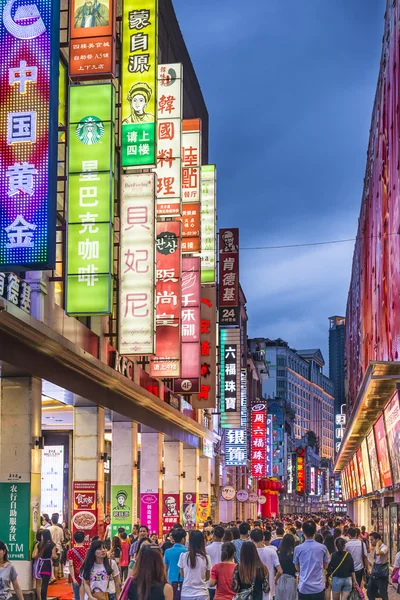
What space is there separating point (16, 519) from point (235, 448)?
163ft

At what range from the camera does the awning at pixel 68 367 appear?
1838cm

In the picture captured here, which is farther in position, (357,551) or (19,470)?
(19,470)

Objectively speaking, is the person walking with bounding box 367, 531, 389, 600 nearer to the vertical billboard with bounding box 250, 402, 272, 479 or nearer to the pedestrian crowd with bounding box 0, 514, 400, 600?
the pedestrian crowd with bounding box 0, 514, 400, 600

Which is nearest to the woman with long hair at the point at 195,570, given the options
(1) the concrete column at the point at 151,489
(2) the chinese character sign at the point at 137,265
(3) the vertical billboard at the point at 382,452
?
(2) the chinese character sign at the point at 137,265

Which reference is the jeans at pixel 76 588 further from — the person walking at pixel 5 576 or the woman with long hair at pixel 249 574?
the woman with long hair at pixel 249 574

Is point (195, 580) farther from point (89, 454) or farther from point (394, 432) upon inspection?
point (394, 432)

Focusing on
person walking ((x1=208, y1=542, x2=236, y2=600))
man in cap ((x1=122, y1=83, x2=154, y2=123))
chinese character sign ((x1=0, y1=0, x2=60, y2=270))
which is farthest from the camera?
man in cap ((x1=122, y1=83, x2=154, y2=123))

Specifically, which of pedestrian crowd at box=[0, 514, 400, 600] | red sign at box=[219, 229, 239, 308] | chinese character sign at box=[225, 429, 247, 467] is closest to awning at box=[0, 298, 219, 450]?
pedestrian crowd at box=[0, 514, 400, 600]

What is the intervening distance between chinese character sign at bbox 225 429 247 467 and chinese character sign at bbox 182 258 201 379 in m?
32.6

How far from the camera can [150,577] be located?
8.92 meters

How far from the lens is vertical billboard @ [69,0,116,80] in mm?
23375

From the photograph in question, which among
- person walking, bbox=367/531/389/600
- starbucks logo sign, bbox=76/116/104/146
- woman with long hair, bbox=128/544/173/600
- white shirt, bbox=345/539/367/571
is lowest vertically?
person walking, bbox=367/531/389/600

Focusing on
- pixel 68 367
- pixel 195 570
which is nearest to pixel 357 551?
pixel 195 570

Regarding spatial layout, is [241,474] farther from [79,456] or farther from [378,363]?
[378,363]
